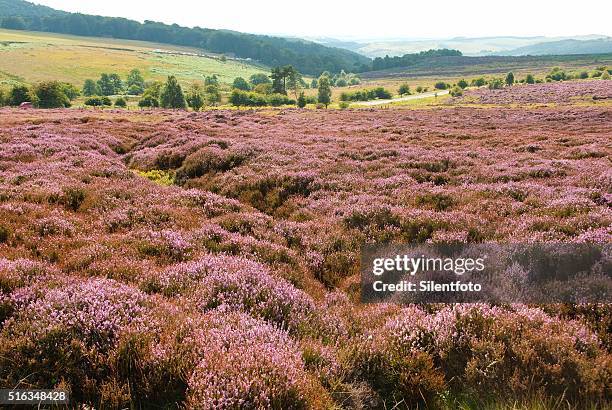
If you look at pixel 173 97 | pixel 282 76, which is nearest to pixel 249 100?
pixel 173 97

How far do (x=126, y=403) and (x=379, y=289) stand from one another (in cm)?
460

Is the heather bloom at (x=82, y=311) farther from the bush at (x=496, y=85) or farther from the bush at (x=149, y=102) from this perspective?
the bush at (x=496, y=85)

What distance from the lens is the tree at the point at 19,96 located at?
127 m

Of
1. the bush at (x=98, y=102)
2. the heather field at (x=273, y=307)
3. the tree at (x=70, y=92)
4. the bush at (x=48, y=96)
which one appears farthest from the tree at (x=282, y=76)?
the heather field at (x=273, y=307)

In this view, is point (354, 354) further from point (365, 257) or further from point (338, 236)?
point (338, 236)

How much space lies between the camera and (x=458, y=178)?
14.9 metres

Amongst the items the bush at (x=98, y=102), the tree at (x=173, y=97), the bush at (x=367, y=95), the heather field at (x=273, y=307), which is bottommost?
the heather field at (x=273, y=307)

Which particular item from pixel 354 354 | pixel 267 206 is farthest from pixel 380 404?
pixel 267 206

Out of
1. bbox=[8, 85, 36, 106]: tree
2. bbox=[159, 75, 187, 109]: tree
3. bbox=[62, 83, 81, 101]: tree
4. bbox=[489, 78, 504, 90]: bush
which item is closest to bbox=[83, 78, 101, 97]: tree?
bbox=[62, 83, 81, 101]: tree

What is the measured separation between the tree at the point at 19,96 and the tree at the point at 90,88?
221 ft

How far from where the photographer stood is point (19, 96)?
128m

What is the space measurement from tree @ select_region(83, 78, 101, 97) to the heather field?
212m

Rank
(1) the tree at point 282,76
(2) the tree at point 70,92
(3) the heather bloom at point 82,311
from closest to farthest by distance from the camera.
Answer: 1. (3) the heather bloom at point 82,311
2. (2) the tree at point 70,92
3. (1) the tree at point 282,76

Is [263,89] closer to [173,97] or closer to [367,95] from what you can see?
[367,95]
